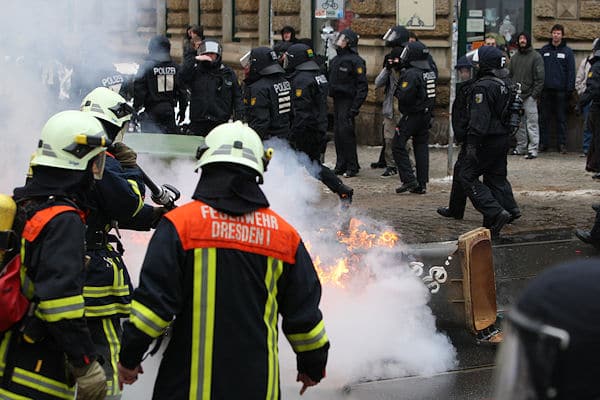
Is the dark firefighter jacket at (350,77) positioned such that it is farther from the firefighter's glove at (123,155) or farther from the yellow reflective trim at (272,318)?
the yellow reflective trim at (272,318)

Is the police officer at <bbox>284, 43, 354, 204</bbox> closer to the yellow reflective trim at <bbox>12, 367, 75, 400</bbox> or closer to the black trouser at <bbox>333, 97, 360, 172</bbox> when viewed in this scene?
the black trouser at <bbox>333, 97, 360, 172</bbox>

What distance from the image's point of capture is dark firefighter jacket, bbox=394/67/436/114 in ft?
39.6

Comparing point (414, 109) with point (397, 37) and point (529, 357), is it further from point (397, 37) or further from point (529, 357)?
point (529, 357)

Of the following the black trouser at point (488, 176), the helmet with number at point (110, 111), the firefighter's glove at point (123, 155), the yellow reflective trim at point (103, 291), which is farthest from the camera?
the black trouser at point (488, 176)

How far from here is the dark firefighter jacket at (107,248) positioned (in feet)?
14.5

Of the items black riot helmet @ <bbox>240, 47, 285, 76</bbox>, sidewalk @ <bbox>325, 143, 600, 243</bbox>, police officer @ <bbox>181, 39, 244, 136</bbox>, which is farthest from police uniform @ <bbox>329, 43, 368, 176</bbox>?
black riot helmet @ <bbox>240, 47, 285, 76</bbox>

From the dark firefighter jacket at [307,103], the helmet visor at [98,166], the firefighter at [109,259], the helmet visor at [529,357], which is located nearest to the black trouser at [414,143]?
the dark firefighter jacket at [307,103]

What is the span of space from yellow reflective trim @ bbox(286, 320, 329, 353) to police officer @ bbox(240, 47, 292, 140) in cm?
680

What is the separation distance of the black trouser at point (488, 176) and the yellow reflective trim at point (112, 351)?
6074 millimetres

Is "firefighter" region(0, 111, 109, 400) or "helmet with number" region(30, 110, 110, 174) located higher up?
"helmet with number" region(30, 110, 110, 174)

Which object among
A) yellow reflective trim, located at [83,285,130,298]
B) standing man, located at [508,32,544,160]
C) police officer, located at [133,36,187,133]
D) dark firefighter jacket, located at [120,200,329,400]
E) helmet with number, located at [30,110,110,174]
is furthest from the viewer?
standing man, located at [508,32,544,160]

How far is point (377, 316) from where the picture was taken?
21.9 ft

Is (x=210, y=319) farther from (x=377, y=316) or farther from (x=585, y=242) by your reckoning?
(x=585, y=242)

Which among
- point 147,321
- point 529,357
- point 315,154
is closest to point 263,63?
point 315,154
